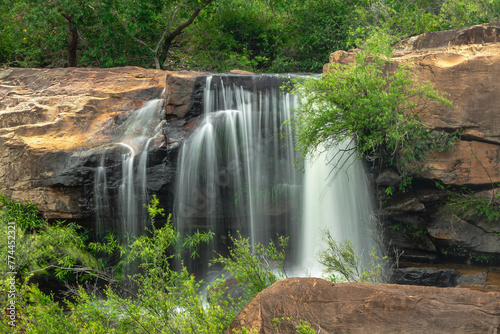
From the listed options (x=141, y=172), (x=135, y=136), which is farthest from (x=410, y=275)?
(x=135, y=136)

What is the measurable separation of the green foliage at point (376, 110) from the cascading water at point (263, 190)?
3.20 ft

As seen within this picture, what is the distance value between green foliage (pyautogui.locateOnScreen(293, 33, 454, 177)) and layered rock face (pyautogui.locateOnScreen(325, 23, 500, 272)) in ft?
0.94

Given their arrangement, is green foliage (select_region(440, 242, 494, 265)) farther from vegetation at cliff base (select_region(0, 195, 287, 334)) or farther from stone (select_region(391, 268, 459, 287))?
vegetation at cliff base (select_region(0, 195, 287, 334))

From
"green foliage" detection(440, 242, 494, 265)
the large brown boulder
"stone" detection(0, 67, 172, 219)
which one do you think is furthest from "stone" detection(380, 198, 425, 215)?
"stone" detection(0, 67, 172, 219)

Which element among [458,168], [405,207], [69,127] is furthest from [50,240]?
[458,168]

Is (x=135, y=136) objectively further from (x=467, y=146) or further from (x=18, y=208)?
(x=467, y=146)

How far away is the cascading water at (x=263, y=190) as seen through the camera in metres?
9.41

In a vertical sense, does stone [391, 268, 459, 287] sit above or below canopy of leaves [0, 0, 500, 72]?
below

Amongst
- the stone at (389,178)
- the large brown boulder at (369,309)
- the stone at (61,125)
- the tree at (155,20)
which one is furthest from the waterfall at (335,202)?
the tree at (155,20)

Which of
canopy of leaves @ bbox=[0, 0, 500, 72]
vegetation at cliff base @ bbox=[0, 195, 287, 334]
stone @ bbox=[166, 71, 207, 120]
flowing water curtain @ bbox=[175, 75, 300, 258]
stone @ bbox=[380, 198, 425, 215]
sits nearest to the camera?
vegetation at cliff base @ bbox=[0, 195, 287, 334]

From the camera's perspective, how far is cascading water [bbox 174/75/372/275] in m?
9.41

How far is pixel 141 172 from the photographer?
920 centimetres

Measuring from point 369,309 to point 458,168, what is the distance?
5.22m

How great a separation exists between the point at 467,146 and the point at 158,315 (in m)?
6.56
